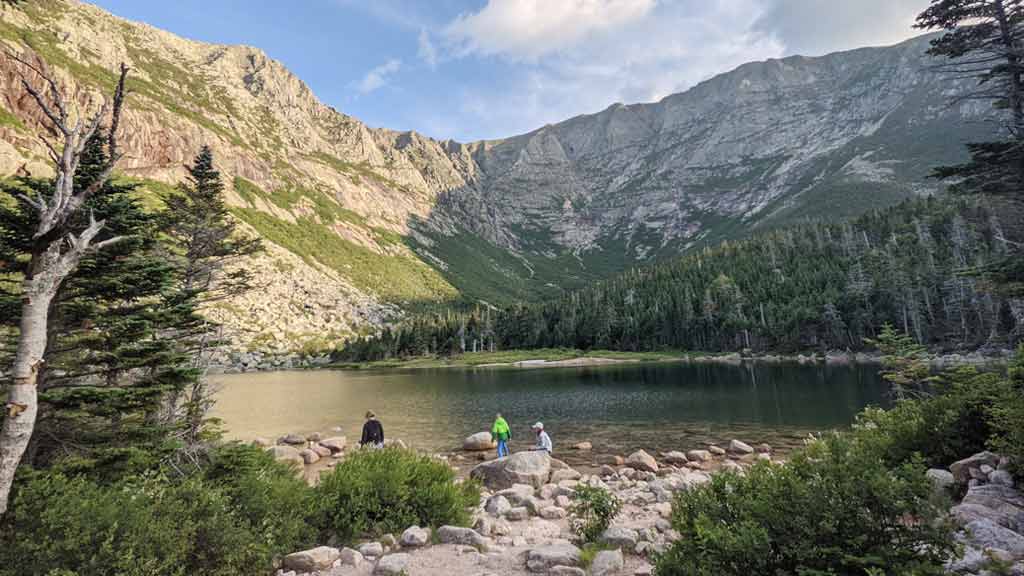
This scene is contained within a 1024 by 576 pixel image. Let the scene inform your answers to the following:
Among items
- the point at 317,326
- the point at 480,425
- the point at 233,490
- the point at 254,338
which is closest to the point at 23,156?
Result: the point at 254,338

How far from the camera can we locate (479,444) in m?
28.0

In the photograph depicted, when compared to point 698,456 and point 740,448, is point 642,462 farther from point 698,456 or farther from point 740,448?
point 740,448

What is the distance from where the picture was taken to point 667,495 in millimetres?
14625

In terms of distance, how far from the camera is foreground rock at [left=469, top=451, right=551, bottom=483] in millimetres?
18131

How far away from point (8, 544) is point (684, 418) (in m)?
36.2

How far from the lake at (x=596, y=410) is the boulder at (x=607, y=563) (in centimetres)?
1926

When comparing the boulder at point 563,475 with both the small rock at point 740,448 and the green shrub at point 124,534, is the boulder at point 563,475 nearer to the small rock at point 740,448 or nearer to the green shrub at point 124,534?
the small rock at point 740,448

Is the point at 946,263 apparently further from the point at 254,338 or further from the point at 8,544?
the point at 254,338

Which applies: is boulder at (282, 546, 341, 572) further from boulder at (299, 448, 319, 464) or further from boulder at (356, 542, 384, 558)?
Answer: boulder at (299, 448, 319, 464)

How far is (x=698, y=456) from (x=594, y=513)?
1595 cm

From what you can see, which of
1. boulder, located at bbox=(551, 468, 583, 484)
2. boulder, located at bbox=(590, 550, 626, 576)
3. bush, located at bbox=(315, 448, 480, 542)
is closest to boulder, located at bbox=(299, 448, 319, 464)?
boulder, located at bbox=(551, 468, 583, 484)

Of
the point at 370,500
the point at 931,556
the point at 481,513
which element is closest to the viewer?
the point at 931,556

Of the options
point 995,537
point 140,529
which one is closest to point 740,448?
point 995,537

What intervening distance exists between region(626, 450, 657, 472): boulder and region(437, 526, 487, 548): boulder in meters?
14.2
